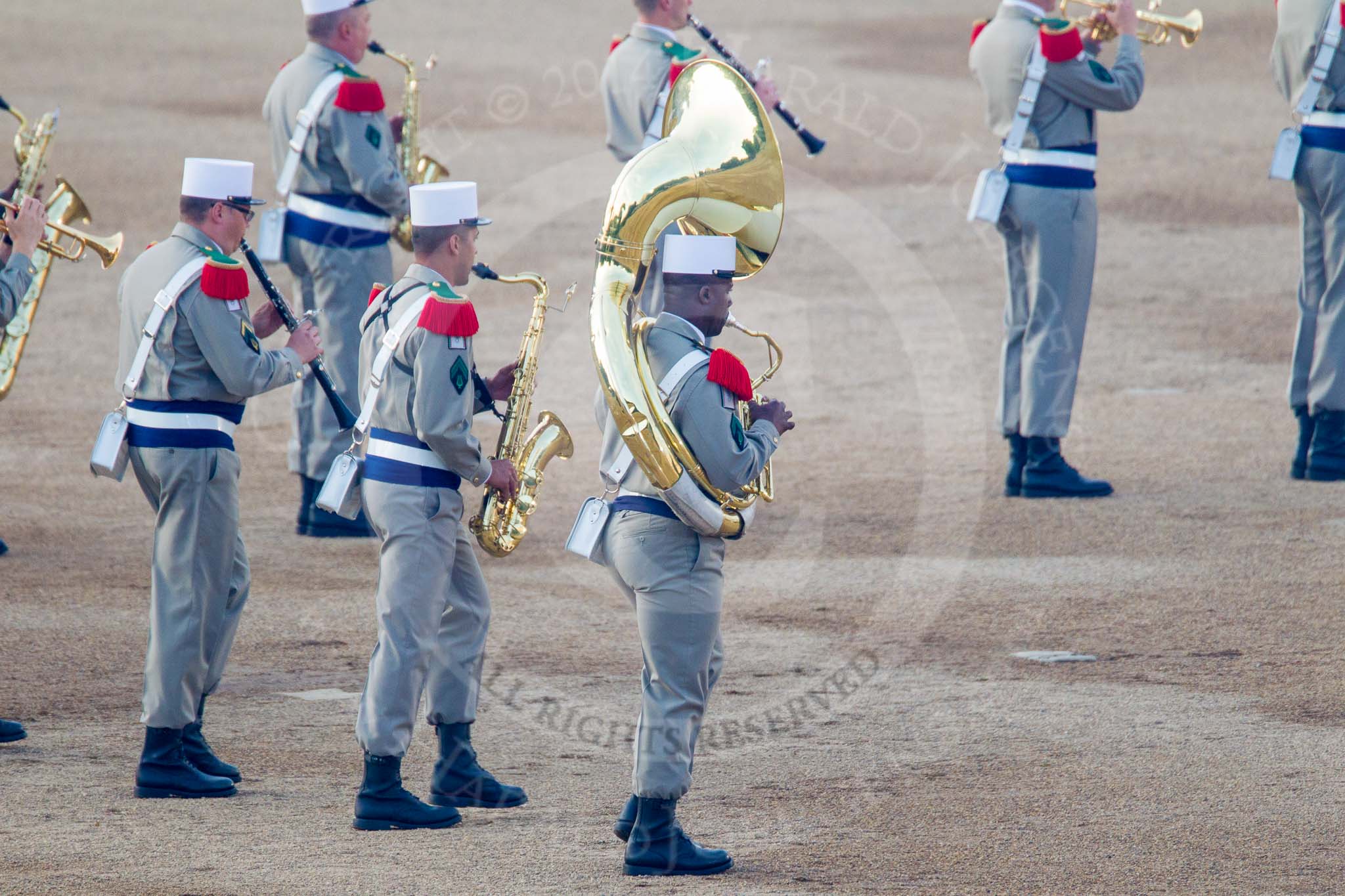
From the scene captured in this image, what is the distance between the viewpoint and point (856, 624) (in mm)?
7539

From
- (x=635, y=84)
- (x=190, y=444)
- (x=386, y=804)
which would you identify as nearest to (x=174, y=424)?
(x=190, y=444)

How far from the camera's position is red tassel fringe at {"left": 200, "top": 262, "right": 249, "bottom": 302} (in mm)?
5754

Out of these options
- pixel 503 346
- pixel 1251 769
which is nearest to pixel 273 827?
pixel 1251 769

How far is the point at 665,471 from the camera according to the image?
16.4ft

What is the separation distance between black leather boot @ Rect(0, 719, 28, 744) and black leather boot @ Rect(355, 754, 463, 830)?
4.62 ft

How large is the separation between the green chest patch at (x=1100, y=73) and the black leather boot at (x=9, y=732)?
551 cm

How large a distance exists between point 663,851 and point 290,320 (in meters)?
2.15

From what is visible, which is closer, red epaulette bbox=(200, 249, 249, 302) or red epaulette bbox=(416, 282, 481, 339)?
red epaulette bbox=(416, 282, 481, 339)

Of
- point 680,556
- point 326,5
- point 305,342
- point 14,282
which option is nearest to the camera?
point 680,556

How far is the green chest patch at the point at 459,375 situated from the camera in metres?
5.45

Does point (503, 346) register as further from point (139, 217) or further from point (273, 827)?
point (273, 827)

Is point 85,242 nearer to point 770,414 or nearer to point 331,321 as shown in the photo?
point 331,321

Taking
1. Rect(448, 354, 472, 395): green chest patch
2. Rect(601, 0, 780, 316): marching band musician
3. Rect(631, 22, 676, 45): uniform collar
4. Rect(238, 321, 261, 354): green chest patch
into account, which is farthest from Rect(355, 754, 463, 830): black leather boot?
Rect(631, 22, 676, 45): uniform collar

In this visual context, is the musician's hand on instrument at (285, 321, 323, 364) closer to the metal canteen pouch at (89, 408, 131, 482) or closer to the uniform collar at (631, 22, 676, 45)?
the metal canteen pouch at (89, 408, 131, 482)
